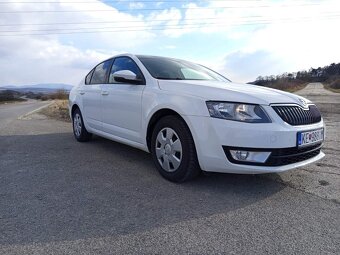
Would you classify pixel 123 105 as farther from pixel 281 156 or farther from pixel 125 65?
pixel 281 156

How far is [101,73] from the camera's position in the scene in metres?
5.54

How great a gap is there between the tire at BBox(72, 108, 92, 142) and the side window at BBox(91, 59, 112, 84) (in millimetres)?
822

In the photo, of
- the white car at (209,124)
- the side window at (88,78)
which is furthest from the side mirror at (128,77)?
the side window at (88,78)

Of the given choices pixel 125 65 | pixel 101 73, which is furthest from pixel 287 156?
pixel 101 73

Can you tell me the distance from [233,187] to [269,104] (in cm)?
100

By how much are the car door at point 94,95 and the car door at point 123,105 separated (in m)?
0.19

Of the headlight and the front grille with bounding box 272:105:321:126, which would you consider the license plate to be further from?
the headlight

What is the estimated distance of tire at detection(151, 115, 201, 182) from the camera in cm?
346

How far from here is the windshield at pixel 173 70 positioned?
168 inches

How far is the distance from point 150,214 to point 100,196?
0.69 metres

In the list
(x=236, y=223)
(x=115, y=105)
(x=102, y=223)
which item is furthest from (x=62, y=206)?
(x=115, y=105)

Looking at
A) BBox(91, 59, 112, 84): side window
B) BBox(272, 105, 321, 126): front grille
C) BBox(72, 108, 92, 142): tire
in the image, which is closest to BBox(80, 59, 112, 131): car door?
BBox(91, 59, 112, 84): side window

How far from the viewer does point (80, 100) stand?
605 centimetres

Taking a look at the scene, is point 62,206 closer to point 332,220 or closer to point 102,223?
point 102,223
